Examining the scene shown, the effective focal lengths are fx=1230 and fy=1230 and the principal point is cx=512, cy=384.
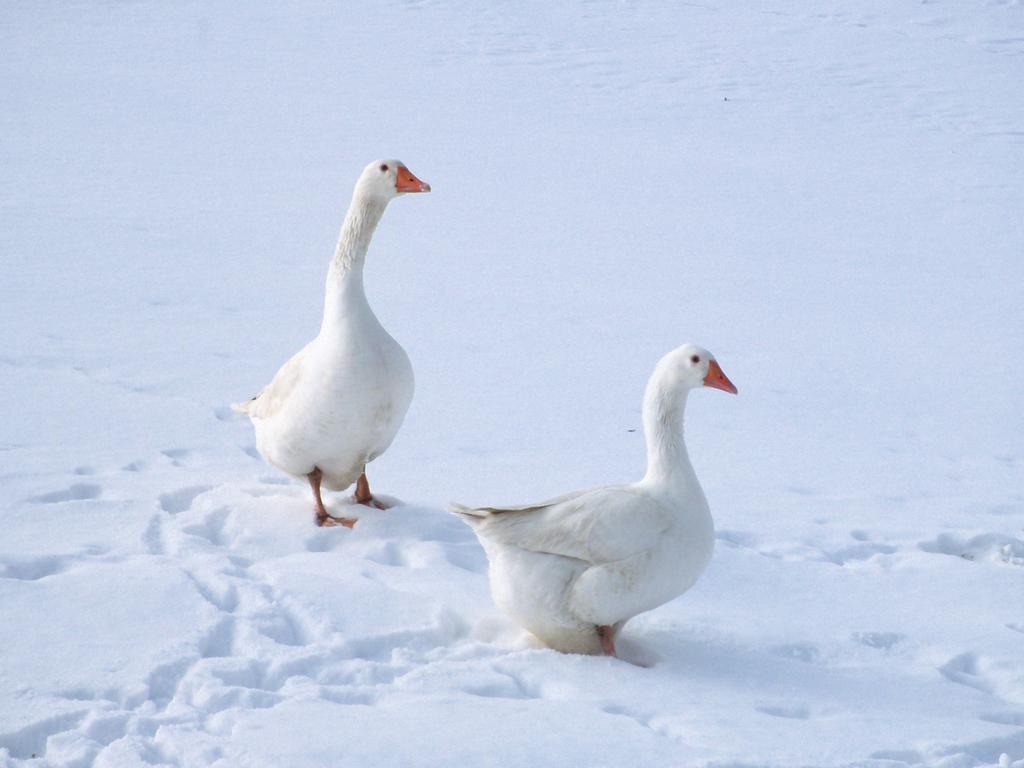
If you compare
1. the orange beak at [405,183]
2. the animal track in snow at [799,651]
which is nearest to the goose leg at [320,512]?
the orange beak at [405,183]

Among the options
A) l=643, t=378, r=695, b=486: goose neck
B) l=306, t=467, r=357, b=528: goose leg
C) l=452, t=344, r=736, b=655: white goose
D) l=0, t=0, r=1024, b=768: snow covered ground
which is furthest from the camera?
l=306, t=467, r=357, b=528: goose leg

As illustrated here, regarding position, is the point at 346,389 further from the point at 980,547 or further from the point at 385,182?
the point at 980,547

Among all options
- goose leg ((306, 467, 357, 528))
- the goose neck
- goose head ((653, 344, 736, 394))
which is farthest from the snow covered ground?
goose head ((653, 344, 736, 394))

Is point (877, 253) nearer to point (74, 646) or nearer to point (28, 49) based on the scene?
point (74, 646)

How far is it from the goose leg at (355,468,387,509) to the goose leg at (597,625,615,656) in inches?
62.0

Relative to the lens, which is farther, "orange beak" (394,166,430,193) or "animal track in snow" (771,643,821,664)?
"orange beak" (394,166,430,193)

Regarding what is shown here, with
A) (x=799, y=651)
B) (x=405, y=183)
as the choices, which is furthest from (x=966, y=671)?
(x=405, y=183)

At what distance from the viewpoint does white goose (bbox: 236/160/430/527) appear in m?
4.98

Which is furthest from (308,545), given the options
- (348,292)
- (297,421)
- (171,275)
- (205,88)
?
(205,88)

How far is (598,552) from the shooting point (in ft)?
12.8

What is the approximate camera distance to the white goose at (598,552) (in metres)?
3.89

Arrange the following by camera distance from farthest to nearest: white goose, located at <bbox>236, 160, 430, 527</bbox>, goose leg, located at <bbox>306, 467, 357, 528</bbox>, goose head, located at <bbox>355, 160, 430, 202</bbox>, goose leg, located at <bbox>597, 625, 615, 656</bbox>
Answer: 1. goose head, located at <bbox>355, 160, 430, 202</bbox>
2. goose leg, located at <bbox>306, 467, 357, 528</bbox>
3. white goose, located at <bbox>236, 160, 430, 527</bbox>
4. goose leg, located at <bbox>597, 625, 615, 656</bbox>

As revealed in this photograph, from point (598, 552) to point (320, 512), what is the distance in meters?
1.65

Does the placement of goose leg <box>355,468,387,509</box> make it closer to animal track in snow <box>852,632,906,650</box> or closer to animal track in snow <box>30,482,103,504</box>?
animal track in snow <box>30,482,103,504</box>
